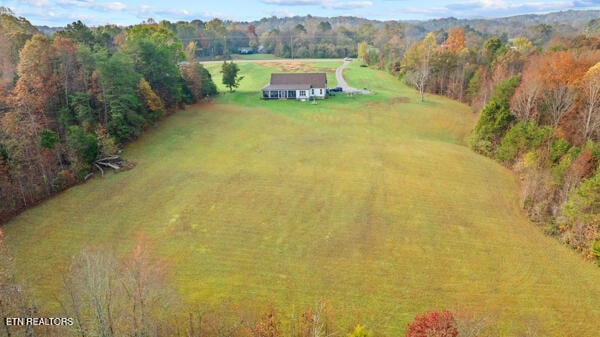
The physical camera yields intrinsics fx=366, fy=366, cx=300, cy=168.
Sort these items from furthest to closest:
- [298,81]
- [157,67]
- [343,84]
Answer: [343,84], [298,81], [157,67]

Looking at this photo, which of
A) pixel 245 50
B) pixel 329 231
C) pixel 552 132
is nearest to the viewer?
pixel 329 231

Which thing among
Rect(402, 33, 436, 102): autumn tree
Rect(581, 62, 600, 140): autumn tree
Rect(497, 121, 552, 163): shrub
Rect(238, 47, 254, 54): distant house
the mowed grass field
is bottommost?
the mowed grass field

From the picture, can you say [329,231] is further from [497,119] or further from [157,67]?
[157,67]

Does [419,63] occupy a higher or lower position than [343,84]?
higher

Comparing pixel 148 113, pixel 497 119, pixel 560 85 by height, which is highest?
pixel 560 85

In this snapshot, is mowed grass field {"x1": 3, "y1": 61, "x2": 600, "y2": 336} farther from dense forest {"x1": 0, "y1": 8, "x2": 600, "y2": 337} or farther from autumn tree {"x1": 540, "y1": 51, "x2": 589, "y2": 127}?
autumn tree {"x1": 540, "y1": 51, "x2": 589, "y2": 127}

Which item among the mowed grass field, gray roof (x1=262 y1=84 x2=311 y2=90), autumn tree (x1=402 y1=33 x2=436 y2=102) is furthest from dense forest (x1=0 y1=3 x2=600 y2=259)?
gray roof (x1=262 y1=84 x2=311 y2=90)

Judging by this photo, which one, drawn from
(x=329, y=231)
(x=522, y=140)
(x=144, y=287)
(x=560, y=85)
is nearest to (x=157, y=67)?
(x=329, y=231)
